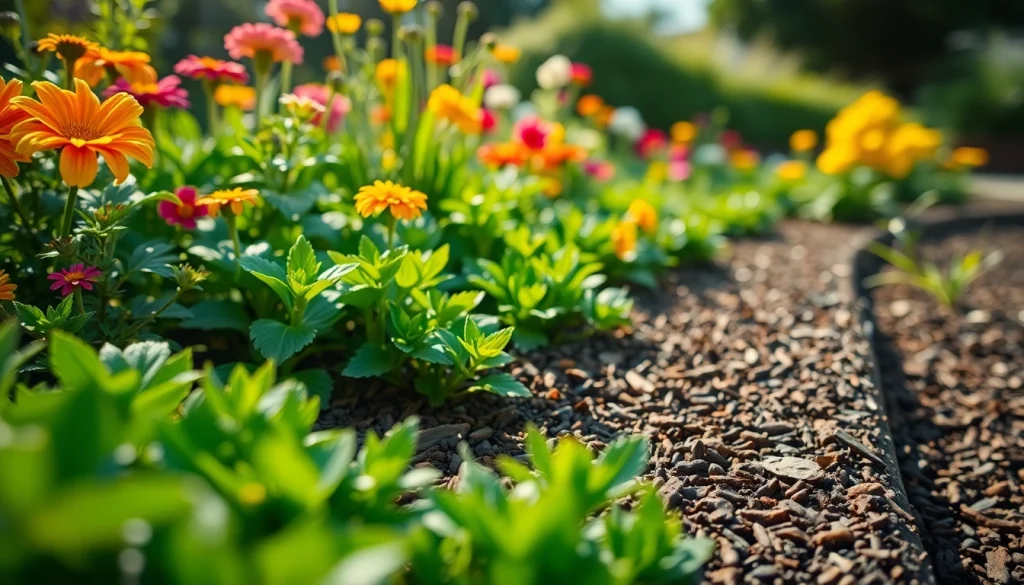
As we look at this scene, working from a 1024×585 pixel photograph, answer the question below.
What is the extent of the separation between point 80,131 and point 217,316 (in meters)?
0.59

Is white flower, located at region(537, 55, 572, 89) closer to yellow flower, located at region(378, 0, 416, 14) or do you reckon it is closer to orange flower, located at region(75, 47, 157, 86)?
yellow flower, located at region(378, 0, 416, 14)

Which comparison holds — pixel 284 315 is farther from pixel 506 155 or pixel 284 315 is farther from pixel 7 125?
pixel 506 155

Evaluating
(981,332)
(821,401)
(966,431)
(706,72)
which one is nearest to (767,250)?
(981,332)

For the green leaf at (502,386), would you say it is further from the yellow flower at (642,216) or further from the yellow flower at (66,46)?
the yellow flower at (642,216)

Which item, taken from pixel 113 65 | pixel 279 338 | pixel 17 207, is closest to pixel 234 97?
pixel 113 65

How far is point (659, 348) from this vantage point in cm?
235

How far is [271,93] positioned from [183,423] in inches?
81.3

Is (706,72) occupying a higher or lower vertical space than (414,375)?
lower

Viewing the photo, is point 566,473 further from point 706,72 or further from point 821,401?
point 706,72

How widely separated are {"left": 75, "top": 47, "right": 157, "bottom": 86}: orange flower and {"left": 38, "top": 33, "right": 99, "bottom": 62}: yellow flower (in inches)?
2.1

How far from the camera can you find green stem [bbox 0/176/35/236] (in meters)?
1.64

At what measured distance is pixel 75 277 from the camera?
1.52m

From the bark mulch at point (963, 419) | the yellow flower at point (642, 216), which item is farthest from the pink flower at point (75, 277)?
the yellow flower at point (642, 216)

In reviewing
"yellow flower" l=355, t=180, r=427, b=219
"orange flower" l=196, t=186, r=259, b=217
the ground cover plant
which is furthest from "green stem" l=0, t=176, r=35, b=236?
"yellow flower" l=355, t=180, r=427, b=219
